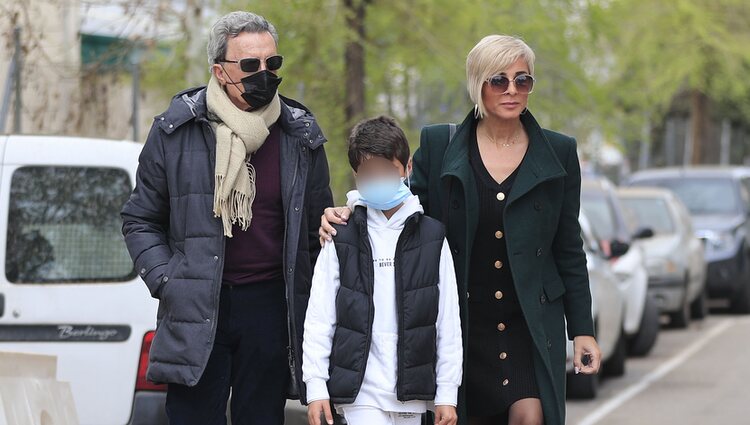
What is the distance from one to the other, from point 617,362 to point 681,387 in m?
0.76

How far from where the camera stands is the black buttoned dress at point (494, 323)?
4809 millimetres

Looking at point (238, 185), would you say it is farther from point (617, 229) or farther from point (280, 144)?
point (617, 229)

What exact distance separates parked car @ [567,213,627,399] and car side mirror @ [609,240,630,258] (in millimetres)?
234

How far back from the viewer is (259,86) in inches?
184

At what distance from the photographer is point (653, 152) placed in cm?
5341

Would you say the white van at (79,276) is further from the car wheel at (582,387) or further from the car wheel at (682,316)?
the car wheel at (682,316)

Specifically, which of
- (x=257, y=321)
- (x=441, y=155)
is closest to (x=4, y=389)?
(x=257, y=321)

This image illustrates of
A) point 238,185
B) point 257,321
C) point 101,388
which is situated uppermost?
point 238,185

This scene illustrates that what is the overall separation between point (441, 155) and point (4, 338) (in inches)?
88.1

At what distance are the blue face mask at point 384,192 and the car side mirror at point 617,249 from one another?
8.40 m

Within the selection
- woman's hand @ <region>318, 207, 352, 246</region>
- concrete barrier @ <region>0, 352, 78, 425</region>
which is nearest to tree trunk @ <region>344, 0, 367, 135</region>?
concrete barrier @ <region>0, 352, 78, 425</region>

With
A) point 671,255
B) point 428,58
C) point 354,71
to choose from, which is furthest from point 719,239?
point 354,71

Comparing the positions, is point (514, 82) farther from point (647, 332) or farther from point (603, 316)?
point (647, 332)

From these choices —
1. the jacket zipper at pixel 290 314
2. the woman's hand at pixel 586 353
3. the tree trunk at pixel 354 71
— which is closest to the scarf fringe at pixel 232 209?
the jacket zipper at pixel 290 314
